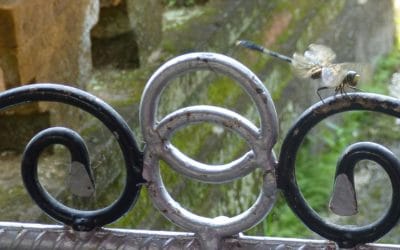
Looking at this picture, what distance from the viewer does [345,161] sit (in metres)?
1.02

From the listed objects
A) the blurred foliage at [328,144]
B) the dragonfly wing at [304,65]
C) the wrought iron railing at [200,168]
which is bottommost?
the blurred foliage at [328,144]

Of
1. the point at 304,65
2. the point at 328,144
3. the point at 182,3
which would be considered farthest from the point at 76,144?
the point at 328,144

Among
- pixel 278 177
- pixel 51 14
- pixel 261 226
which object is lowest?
pixel 261 226

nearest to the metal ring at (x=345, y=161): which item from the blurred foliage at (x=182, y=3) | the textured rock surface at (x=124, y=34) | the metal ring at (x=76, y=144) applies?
the metal ring at (x=76, y=144)

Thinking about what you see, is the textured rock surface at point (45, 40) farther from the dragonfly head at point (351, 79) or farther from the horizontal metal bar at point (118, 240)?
the dragonfly head at point (351, 79)

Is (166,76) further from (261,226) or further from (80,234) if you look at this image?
(261,226)

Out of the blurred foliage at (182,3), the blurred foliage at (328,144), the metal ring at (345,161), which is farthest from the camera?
the blurred foliage at (328,144)

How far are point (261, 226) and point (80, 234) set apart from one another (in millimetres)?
1487

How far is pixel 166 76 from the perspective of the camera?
3.30ft

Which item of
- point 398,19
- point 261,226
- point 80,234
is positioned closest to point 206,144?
point 261,226

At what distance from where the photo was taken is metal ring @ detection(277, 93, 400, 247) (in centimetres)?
98

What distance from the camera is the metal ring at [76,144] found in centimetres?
106

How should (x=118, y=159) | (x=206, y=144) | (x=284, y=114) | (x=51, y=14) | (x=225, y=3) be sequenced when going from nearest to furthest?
(x=51, y=14), (x=118, y=159), (x=206, y=144), (x=225, y=3), (x=284, y=114)

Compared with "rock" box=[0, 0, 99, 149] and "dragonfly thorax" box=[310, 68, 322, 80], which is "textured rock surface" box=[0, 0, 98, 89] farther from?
"dragonfly thorax" box=[310, 68, 322, 80]
